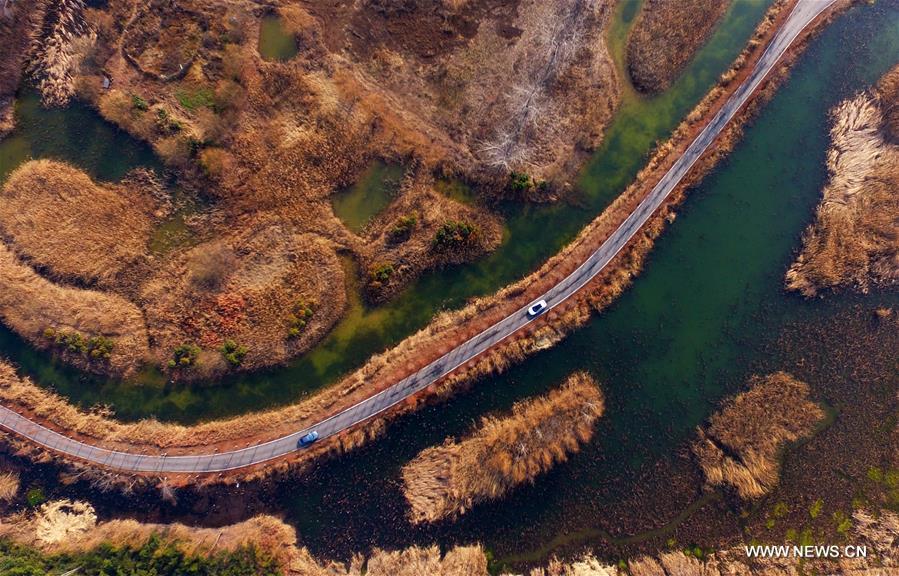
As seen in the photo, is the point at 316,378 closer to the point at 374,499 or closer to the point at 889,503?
the point at 374,499

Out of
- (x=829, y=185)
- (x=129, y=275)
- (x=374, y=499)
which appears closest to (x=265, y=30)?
(x=129, y=275)

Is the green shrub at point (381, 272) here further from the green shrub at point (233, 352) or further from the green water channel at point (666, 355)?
the green shrub at point (233, 352)

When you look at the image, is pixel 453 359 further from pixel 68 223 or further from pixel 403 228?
pixel 68 223

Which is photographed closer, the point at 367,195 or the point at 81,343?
the point at 81,343

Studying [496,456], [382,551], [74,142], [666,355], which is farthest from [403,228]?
[74,142]

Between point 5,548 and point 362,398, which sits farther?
point 362,398

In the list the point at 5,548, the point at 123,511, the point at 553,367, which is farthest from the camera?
the point at 553,367
